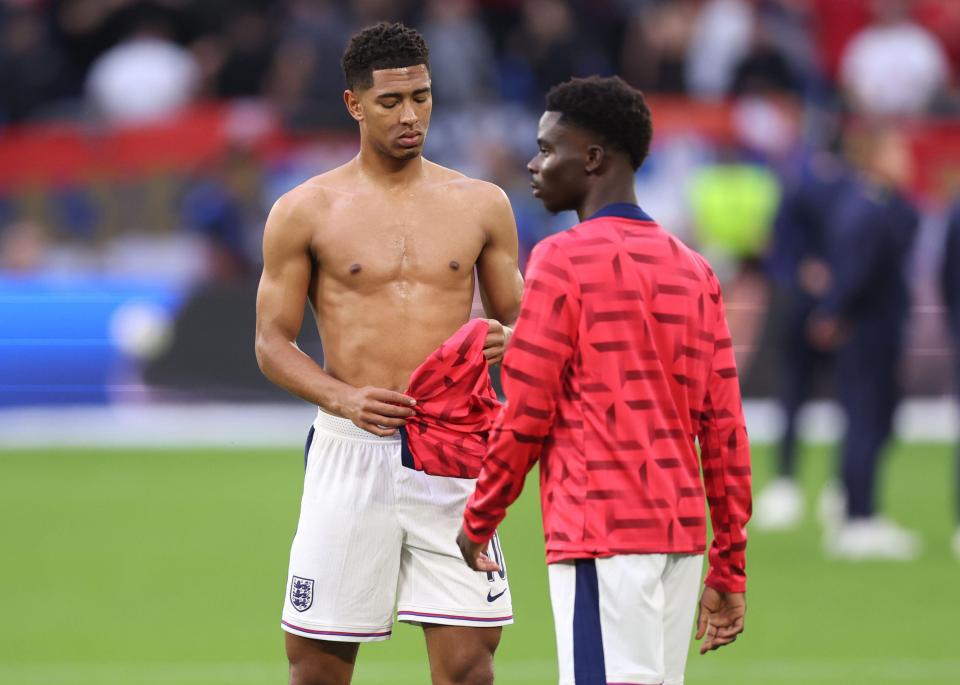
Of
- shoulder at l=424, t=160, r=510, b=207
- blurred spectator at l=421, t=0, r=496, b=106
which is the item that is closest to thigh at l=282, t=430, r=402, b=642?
shoulder at l=424, t=160, r=510, b=207

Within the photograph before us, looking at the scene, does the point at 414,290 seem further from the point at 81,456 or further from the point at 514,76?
the point at 514,76

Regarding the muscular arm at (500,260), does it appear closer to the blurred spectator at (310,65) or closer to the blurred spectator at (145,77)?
the blurred spectator at (310,65)

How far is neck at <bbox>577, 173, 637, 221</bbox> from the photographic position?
180 inches

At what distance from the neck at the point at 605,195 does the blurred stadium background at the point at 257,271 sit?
380cm

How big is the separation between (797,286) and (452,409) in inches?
257

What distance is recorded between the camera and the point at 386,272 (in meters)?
5.52

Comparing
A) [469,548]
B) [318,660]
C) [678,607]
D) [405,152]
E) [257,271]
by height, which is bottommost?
[257,271]

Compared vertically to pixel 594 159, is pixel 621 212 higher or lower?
lower

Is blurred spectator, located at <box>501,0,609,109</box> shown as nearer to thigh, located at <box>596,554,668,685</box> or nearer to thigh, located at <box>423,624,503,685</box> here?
thigh, located at <box>423,624,503,685</box>

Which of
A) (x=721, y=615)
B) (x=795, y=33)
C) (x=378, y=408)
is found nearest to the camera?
(x=721, y=615)

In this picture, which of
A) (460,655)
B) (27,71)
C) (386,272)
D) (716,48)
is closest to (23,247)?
(27,71)

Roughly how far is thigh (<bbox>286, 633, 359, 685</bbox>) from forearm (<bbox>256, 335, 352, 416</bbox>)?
73cm

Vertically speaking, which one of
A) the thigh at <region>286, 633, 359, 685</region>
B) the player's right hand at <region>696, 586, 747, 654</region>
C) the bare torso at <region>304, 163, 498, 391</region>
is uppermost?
the bare torso at <region>304, 163, 498, 391</region>

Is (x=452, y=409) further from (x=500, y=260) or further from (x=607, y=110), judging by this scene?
(x=607, y=110)
